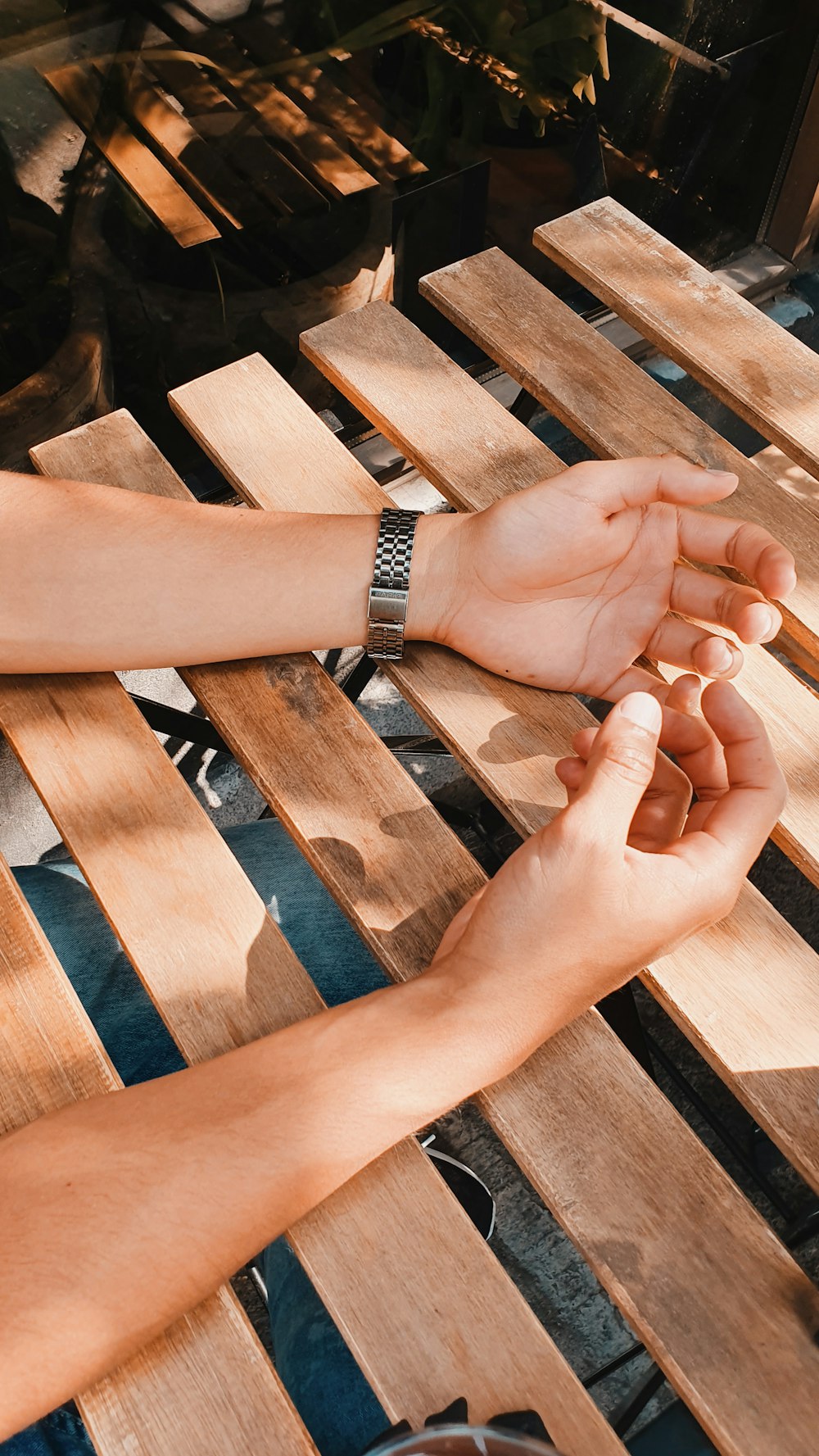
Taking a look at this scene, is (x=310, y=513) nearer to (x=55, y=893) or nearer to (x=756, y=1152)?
(x=55, y=893)

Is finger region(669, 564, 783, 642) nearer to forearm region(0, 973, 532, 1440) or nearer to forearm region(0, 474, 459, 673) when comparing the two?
forearm region(0, 474, 459, 673)

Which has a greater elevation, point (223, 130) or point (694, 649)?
point (223, 130)

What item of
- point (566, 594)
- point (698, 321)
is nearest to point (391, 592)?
point (566, 594)

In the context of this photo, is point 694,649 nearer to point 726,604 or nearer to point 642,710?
point 726,604

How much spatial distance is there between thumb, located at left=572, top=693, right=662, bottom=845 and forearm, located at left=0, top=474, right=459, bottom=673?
0.30 meters

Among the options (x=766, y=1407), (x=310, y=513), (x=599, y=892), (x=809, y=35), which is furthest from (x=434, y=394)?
(x=809, y=35)

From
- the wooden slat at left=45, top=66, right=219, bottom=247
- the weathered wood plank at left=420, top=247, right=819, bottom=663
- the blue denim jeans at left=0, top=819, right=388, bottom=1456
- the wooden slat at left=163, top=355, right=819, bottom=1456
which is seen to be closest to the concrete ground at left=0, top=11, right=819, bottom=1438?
the wooden slat at left=45, top=66, right=219, bottom=247

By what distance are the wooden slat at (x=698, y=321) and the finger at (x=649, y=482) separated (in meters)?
0.25

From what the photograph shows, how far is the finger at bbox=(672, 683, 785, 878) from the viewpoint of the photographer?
90cm

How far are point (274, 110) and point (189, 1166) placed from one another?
64.1 inches

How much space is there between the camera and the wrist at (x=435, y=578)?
1110mm

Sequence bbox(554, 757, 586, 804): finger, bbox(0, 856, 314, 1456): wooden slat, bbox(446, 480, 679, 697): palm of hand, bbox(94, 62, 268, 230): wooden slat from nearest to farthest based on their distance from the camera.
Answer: bbox(0, 856, 314, 1456): wooden slat, bbox(554, 757, 586, 804): finger, bbox(446, 480, 679, 697): palm of hand, bbox(94, 62, 268, 230): wooden slat

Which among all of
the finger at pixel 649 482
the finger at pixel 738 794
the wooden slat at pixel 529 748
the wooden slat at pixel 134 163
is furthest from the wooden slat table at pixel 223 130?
the finger at pixel 738 794

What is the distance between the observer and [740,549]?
42.5 inches
